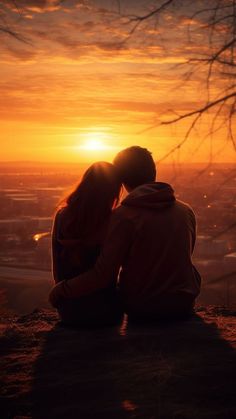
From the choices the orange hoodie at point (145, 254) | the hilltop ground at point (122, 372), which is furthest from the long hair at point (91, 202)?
the hilltop ground at point (122, 372)

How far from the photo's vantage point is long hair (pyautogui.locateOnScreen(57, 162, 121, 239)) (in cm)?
296

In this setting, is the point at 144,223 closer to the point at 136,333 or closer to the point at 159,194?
the point at 159,194

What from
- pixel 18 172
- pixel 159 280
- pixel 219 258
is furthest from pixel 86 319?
pixel 18 172

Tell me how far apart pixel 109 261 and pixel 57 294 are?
0.43m

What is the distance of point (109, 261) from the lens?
9.36 feet

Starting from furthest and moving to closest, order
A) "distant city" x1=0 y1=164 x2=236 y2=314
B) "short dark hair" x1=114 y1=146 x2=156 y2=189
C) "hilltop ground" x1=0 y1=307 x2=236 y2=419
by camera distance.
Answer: "distant city" x1=0 y1=164 x2=236 y2=314 → "short dark hair" x1=114 y1=146 x2=156 y2=189 → "hilltop ground" x1=0 y1=307 x2=236 y2=419

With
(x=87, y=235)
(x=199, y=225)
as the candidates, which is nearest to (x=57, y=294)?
(x=87, y=235)

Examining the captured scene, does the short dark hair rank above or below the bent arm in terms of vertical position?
above

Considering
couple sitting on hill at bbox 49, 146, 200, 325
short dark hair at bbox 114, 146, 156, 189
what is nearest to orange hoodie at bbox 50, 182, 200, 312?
couple sitting on hill at bbox 49, 146, 200, 325

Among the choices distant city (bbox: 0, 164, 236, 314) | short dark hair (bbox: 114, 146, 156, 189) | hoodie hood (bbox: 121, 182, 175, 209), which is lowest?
distant city (bbox: 0, 164, 236, 314)

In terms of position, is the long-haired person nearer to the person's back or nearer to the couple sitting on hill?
the couple sitting on hill

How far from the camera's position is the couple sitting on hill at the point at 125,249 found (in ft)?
9.46

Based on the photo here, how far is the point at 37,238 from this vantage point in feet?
103

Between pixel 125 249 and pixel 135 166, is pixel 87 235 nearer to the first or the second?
pixel 125 249
